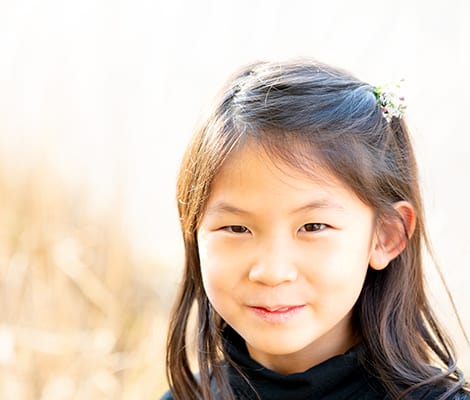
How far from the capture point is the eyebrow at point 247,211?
1.94 m

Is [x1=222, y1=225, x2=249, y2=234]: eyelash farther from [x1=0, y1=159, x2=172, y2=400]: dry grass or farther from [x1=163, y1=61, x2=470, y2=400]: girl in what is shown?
[x1=0, y1=159, x2=172, y2=400]: dry grass

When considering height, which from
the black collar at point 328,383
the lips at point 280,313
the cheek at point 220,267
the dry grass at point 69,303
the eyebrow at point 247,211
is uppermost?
the eyebrow at point 247,211

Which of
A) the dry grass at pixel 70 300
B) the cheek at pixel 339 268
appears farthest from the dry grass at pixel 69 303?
the cheek at pixel 339 268

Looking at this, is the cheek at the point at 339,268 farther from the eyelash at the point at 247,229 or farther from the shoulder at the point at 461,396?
the shoulder at the point at 461,396

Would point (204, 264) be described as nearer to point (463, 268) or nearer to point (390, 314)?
point (390, 314)

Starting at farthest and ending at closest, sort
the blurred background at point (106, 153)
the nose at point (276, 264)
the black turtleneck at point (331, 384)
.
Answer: the blurred background at point (106, 153) → the black turtleneck at point (331, 384) → the nose at point (276, 264)

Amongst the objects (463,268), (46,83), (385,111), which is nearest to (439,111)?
(463,268)

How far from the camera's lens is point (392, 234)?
2.13 metres

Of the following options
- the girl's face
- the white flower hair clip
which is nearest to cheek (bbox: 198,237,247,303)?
the girl's face

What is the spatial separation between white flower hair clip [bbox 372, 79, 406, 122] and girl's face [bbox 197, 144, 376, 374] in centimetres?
24

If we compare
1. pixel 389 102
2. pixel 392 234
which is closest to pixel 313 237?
pixel 392 234

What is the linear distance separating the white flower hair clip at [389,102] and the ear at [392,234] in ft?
0.64

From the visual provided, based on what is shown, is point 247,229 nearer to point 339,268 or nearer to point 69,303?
point 339,268

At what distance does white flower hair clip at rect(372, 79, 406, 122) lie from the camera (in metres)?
2.14
